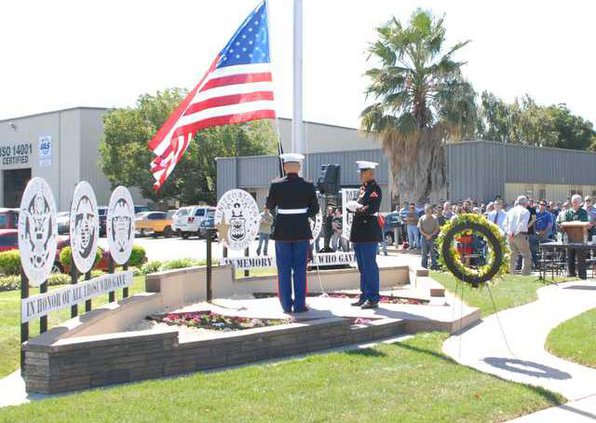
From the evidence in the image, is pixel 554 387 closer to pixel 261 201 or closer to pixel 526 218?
pixel 526 218

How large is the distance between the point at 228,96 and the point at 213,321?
3.90 m

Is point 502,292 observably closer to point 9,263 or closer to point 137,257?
point 137,257

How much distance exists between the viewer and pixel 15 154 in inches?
2462

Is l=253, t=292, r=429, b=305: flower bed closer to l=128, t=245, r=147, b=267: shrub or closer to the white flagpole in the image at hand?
the white flagpole

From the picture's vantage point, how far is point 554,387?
672 centimetres

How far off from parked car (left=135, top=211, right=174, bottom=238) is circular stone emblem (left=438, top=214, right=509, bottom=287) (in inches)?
1347

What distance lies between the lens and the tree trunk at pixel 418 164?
31.3 meters

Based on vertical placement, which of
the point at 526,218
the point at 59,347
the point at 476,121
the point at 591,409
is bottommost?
the point at 591,409

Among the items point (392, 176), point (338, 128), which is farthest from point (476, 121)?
point (338, 128)

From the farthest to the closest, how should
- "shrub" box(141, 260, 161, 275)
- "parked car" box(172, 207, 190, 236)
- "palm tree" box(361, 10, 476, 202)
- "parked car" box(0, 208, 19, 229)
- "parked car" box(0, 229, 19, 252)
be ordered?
1. "parked car" box(172, 207, 190, 236)
2. "palm tree" box(361, 10, 476, 202)
3. "parked car" box(0, 208, 19, 229)
4. "parked car" box(0, 229, 19, 252)
5. "shrub" box(141, 260, 161, 275)

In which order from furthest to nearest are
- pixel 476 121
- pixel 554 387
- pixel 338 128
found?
pixel 338 128, pixel 476 121, pixel 554 387

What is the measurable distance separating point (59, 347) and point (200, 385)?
1.21 m

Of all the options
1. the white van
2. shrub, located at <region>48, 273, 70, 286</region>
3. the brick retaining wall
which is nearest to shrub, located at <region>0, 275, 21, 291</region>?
shrub, located at <region>48, 273, 70, 286</region>

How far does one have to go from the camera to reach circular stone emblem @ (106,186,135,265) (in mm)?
9531
